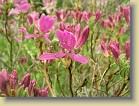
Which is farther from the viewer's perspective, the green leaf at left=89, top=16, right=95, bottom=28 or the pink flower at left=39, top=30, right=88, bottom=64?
the green leaf at left=89, top=16, right=95, bottom=28

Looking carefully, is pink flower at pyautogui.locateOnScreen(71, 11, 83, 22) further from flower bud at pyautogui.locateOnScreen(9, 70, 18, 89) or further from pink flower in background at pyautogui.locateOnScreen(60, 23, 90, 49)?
flower bud at pyautogui.locateOnScreen(9, 70, 18, 89)

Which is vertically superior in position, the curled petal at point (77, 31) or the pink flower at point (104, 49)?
the curled petal at point (77, 31)

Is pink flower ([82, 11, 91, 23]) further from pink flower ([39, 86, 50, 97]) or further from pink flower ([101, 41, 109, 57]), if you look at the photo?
pink flower ([39, 86, 50, 97])

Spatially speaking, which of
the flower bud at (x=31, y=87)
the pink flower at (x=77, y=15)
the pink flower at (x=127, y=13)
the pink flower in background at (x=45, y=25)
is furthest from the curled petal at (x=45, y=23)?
the pink flower at (x=127, y=13)

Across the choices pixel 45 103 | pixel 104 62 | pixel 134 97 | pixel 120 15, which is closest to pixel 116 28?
pixel 120 15

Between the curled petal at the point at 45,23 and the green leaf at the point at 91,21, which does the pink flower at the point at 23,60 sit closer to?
the curled petal at the point at 45,23

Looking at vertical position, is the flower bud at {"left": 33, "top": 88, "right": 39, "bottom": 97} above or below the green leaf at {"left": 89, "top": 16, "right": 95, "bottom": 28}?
below

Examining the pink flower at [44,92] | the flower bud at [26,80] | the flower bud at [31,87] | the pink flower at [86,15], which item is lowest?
the pink flower at [44,92]

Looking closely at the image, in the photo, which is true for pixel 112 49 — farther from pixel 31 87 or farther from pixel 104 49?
pixel 31 87

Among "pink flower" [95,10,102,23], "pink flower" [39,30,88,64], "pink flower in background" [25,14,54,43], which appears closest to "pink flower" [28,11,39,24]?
"pink flower in background" [25,14,54,43]

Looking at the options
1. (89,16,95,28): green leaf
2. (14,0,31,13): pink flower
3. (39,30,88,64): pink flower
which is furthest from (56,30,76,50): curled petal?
(14,0,31,13): pink flower

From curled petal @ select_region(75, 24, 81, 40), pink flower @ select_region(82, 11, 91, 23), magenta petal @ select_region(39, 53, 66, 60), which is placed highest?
pink flower @ select_region(82, 11, 91, 23)
